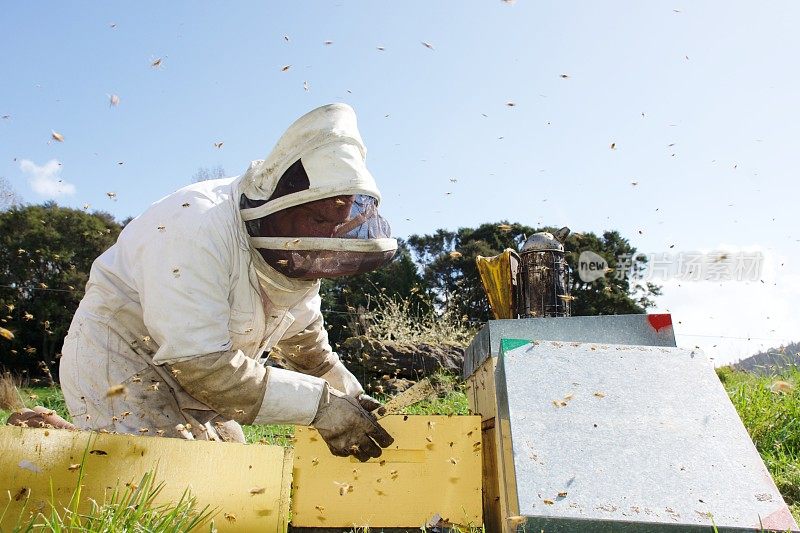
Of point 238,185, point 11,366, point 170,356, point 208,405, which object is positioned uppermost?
point 238,185

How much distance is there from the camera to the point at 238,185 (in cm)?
334

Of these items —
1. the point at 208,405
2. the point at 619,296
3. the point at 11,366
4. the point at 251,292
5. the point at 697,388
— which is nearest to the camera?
the point at 697,388

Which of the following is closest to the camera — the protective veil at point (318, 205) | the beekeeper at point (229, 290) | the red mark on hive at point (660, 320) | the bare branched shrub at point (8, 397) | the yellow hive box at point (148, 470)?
the yellow hive box at point (148, 470)

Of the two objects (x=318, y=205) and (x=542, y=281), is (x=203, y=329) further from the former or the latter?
(x=542, y=281)

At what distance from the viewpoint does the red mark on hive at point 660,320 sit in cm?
317

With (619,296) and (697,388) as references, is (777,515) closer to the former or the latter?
(697,388)

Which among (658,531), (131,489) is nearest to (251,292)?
(131,489)

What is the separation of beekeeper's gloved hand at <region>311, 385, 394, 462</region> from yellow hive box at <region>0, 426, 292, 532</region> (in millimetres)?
398

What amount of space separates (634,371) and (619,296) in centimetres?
1984

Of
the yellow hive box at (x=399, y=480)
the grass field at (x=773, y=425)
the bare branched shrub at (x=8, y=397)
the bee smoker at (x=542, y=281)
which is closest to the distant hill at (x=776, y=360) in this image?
the grass field at (x=773, y=425)

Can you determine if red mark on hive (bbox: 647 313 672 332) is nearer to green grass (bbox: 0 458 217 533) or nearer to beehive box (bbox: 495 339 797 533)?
beehive box (bbox: 495 339 797 533)

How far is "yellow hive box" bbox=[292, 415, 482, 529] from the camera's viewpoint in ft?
8.90

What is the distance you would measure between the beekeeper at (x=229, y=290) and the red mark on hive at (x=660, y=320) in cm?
133

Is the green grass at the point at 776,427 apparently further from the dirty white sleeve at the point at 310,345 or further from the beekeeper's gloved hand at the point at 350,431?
the dirty white sleeve at the point at 310,345
